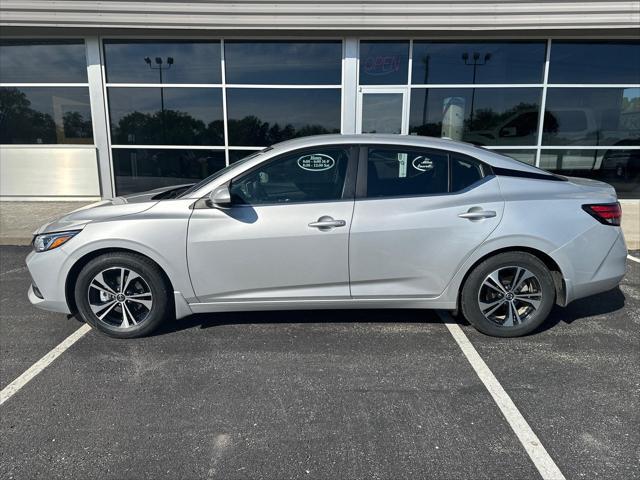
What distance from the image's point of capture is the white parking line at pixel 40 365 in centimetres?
289

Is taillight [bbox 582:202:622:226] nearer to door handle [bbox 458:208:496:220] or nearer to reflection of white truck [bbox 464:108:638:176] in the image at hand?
door handle [bbox 458:208:496:220]

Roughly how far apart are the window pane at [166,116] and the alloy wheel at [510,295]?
784 centimetres

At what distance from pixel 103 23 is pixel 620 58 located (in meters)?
10.9

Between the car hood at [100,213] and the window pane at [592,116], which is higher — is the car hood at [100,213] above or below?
below

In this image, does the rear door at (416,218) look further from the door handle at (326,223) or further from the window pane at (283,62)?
the window pane at (283,62)

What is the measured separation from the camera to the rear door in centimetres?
341

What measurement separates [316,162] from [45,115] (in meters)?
9.44

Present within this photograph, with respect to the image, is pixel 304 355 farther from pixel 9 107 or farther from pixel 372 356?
pixel 9 107

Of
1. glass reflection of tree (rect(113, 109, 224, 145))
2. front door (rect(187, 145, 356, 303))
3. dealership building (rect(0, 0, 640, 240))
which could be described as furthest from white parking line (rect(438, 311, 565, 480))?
glass reflection of tree (rect(113, 109, 224, 145))

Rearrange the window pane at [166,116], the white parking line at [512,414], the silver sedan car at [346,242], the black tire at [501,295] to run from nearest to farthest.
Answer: the white parking line at [512,414]
the silver sedan car at [346,242]
the black tire at [501,295]
the window pane at [166,116]

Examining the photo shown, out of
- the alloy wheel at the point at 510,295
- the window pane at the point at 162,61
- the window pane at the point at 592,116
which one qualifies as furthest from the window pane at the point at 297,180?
the window pane at the point at 592,116

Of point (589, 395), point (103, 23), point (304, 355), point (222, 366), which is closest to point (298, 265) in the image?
point (304, 355)

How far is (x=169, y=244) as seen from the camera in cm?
341

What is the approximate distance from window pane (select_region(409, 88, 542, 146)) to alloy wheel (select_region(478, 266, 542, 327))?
686 cm
